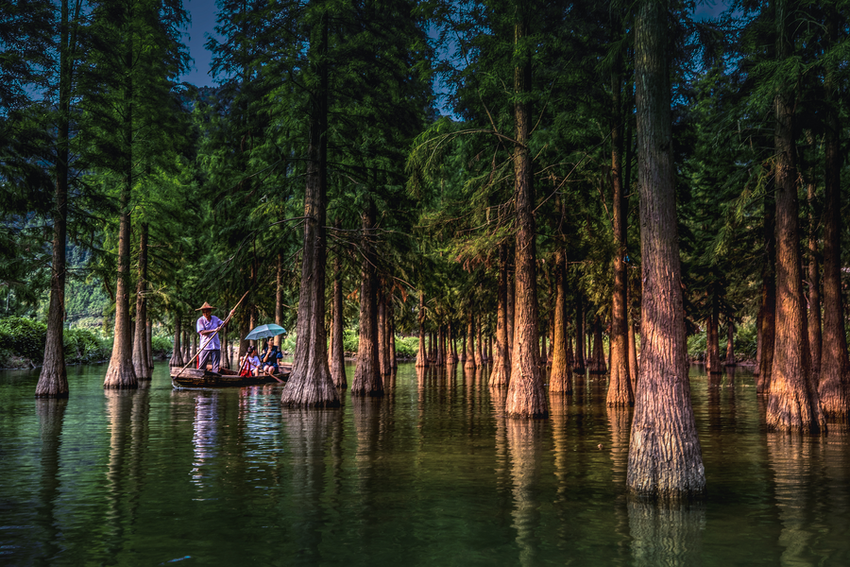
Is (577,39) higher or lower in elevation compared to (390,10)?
lower

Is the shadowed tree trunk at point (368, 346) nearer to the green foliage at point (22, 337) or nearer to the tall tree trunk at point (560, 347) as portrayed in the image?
the tall tree trunk at point (560, 347)

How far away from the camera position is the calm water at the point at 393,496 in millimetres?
7199

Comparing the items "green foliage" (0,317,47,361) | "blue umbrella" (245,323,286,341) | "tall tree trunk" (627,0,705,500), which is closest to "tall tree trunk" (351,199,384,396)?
"blue umbrella" (245,323,286,341)

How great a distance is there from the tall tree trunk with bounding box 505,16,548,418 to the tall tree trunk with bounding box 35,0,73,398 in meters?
16.4

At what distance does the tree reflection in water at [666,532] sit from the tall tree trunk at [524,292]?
10451mm

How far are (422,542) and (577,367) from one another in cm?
4681

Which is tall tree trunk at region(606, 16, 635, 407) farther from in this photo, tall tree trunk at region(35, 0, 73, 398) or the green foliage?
the green foliage

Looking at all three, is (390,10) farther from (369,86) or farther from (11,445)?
(11,445)

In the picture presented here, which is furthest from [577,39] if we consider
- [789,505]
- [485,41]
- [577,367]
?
[577,367]

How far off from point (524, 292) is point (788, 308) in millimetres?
6741

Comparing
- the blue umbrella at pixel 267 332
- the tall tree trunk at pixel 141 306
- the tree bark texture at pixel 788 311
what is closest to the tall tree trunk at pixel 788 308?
the tree bark texture at pixel 788 311

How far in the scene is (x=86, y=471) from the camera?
11.5 metres

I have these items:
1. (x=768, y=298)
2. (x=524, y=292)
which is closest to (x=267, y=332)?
(x=524, y=292)

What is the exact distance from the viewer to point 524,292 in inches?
792
